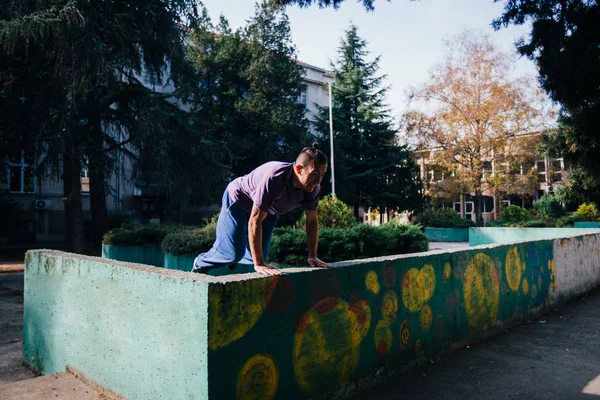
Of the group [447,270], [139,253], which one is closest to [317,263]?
[447,270]

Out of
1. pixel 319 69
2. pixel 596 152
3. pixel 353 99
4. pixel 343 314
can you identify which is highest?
pixel 319 69

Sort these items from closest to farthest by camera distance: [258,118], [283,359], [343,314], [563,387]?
1. [283,359]
2. [343,314]
3. [563,387]
4. [258,118]

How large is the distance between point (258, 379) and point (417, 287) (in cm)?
220

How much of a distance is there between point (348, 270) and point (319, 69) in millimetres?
43984

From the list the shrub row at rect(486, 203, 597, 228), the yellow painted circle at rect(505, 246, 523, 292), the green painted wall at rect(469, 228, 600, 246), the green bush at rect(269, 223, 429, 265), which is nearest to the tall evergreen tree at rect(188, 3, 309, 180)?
the shrub row at rect(486, 203, 597, 228)

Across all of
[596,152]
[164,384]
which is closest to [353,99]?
[596,152]

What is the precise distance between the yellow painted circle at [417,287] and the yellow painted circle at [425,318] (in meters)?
0.08

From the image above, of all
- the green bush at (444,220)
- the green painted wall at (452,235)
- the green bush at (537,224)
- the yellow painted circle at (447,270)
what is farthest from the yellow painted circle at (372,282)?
the green bush at (444,220)

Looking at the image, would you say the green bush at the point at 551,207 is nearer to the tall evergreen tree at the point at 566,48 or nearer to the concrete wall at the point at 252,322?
the tall evergreen tree at the point at 566,48

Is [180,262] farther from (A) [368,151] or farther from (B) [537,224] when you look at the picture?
(A) [368,151]

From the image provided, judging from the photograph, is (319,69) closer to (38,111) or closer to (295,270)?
(38,111)

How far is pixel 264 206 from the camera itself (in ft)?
11.5

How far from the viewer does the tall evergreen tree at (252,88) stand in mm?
30281

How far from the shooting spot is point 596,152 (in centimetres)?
1207
